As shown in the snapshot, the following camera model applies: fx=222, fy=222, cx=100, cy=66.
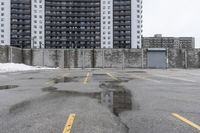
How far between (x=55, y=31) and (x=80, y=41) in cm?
1373

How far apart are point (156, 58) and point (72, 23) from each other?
6334 centimetres

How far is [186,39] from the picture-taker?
7628 inches

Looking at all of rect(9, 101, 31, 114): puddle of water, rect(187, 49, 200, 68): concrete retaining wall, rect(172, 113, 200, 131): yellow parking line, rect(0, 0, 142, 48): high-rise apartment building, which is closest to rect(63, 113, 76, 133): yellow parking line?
rect(9, 101, 31, 114): puddle of water

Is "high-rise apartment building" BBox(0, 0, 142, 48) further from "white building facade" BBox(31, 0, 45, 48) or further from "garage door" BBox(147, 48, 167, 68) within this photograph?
"garage door" BBox(147, 48, 167, 68)

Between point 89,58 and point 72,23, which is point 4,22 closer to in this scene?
point 72,23

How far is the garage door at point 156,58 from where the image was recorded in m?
63.8

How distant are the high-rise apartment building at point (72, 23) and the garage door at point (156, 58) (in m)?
47.9

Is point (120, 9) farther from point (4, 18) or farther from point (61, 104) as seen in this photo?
point (61, 104)

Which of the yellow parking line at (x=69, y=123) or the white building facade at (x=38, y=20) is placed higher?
the white building facade at (x=38, y=20)

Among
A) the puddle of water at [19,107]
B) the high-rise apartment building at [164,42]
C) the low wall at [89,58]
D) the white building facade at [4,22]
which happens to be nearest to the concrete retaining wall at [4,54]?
the low wall at [89,58]

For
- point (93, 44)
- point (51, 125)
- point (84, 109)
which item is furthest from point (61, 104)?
point (93, 44)

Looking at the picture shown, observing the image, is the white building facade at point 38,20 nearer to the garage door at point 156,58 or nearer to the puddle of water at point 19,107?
the garage door at point 156,58

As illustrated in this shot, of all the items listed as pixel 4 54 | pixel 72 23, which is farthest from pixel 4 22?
pixel 4 54

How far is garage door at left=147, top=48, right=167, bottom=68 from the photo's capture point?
63.8 meters
